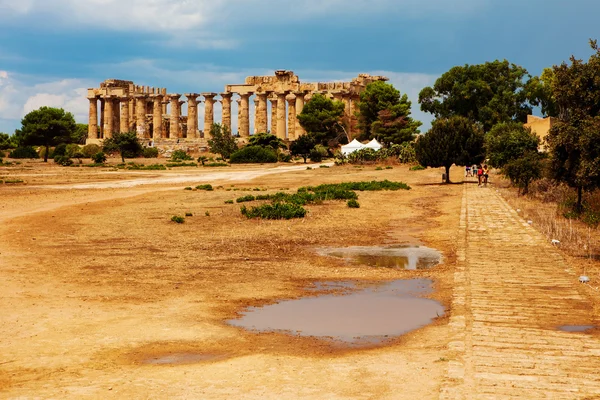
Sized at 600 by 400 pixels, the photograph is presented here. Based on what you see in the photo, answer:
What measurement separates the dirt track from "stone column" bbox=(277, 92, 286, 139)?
68355mm

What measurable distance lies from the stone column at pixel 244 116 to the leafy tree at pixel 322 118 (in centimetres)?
1141

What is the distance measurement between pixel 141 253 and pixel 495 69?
8085 cm

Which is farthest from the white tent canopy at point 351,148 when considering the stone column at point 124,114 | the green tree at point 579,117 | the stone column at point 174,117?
the green tree at point 579,117

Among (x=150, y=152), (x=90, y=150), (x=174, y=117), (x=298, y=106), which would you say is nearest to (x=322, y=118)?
(x=298, y=106)

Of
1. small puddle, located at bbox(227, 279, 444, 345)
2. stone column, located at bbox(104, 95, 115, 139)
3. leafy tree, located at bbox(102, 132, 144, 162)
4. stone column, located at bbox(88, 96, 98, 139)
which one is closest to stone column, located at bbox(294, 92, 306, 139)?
leafy tree, located at bbox(102, 132, 144, 162)

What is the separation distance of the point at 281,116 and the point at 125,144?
74.5 feet

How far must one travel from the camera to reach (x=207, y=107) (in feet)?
315

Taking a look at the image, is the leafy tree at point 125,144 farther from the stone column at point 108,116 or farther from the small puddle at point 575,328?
the small puddle at point 575,328

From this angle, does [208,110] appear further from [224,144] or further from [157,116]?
[224,144]

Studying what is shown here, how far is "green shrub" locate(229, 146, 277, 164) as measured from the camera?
7206 cm

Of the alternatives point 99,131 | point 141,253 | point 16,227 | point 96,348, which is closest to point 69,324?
point 96,348

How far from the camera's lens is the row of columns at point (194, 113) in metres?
91.3

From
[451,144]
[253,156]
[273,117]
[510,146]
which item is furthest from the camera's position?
[273,117]

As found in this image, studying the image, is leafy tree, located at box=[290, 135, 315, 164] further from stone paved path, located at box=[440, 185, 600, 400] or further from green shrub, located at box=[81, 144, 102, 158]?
stone paved path, located at box=[440, 185, 600, 400]
